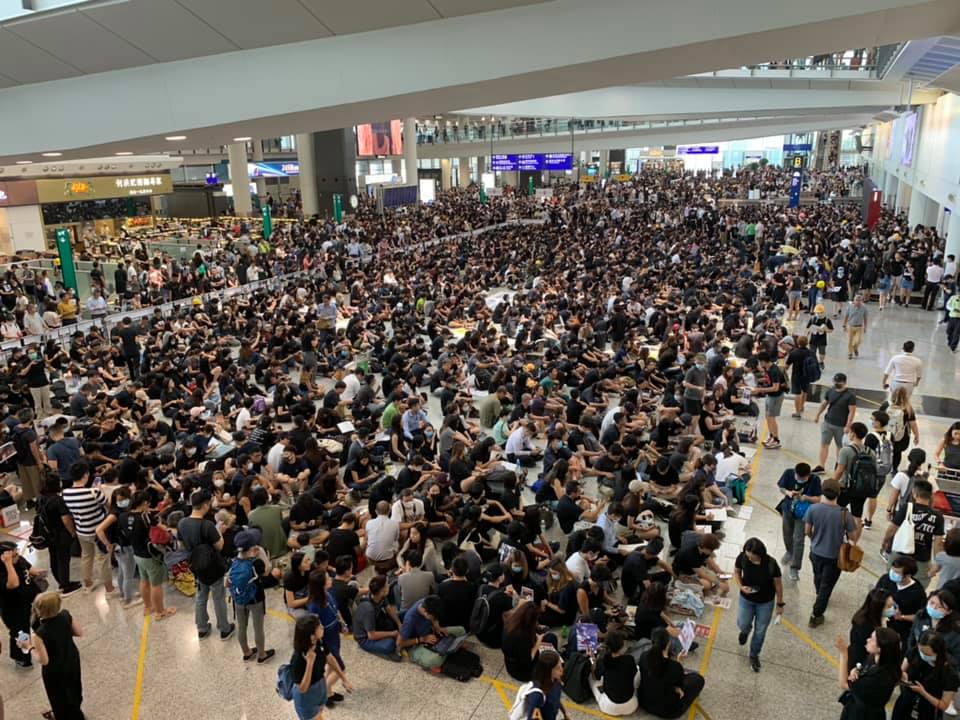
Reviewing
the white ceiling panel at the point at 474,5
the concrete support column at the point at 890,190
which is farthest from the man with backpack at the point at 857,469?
the concrete support column at the point at 890,190

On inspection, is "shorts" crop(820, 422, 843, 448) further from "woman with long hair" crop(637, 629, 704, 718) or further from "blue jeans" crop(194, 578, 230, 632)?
"blue jeans" crop(194, 578, 230, 632)

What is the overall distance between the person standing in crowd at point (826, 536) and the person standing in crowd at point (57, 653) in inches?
243

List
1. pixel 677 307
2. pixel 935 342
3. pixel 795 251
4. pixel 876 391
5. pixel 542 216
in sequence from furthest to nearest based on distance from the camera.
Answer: pixel 542 216, pixel 795 251, pixel 677 307, pixel 935 342, pixel 876 391

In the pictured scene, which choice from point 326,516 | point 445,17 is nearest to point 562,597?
point 326,516

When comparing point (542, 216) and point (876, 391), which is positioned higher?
point (542, 216)

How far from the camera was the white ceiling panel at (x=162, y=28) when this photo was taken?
6.89 meters

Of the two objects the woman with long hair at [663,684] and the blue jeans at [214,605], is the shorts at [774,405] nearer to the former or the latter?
the woman with long hair at [663,684]

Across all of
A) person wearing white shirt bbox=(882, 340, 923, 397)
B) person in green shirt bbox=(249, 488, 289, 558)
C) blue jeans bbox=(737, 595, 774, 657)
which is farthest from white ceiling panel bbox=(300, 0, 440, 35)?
person wearing white shirt bbox=(882, 340, 923, 397)

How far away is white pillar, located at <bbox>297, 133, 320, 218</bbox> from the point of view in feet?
125

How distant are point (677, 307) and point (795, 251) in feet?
28.6

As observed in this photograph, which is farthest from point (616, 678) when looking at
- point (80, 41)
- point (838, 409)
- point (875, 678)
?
point (80, 41)

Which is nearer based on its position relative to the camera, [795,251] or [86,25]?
[86,25]

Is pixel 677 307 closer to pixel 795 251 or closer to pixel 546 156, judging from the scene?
pixel 795 251

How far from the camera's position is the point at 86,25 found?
735cm
